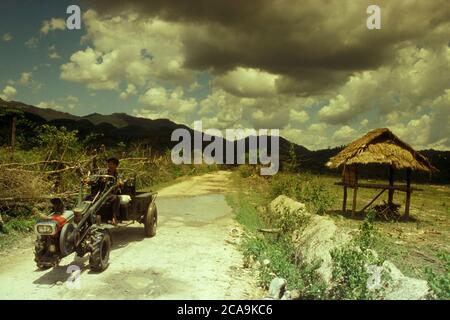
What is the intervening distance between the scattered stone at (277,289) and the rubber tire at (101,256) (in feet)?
9.23

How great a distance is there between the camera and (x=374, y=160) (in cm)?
1491

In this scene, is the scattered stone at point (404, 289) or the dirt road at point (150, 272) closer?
the scattered stone at point (404, 289)

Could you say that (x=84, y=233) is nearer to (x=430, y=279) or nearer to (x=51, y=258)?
(x=51, y=258)

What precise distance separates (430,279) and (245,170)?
27.1 meters

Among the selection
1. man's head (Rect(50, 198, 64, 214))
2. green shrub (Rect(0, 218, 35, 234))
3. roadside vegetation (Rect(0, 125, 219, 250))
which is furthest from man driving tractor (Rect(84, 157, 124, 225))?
green shrub (Rect(0, 218, 35, 234))

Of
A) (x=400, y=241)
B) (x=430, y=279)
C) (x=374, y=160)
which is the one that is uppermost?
(x=374, y=160)

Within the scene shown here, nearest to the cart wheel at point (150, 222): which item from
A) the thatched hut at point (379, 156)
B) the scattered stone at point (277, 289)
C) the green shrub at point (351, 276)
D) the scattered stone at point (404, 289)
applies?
the scattered stone at point (277, 289)

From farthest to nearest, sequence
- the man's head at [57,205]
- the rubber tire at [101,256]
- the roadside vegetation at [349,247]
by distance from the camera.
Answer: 1. the rubber tire at [101,256]
2. the man's head at [57,205]
3. the roadside vegetation at [349,247]

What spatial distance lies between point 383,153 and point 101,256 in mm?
11703

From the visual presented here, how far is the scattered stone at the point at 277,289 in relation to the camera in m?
5.99

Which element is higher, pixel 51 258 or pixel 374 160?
pixel 374 160

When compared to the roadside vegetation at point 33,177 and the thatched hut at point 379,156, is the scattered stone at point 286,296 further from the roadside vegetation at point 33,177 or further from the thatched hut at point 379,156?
the thatched hut at point 379,156
